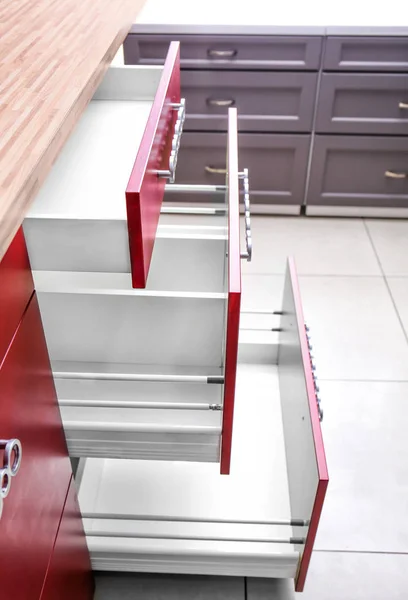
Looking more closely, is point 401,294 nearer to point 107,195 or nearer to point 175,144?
point 175,144

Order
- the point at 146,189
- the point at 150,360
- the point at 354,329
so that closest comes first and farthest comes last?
the point at 146,189
the point at 150,360
the point at 354,329

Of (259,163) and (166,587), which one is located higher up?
(259,163)

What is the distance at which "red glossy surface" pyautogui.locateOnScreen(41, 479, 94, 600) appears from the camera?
997 mm

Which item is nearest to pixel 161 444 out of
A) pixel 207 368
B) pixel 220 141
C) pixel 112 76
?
pixel 207 368

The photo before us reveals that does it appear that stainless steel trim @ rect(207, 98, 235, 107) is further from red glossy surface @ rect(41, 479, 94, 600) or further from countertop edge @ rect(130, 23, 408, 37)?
red glossy surface @ rect(41, 479, 94, 600)

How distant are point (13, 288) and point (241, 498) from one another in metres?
0.86

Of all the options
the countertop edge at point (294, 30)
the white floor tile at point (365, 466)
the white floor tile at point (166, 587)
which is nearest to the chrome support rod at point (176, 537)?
the white floor tile at point (166, 587)

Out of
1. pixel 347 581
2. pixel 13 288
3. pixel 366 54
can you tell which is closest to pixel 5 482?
pixel 13 288

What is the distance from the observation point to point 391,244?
104 inches

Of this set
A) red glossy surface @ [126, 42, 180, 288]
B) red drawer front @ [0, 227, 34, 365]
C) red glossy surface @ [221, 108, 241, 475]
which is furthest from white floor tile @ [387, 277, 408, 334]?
red drawer front @ [0, 227, 34, 365]

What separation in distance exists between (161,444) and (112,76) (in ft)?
2.51

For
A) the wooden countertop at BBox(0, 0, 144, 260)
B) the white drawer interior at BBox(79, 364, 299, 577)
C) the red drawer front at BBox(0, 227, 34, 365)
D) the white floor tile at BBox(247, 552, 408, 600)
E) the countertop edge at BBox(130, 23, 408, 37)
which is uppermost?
the wooden countertop at BBox(0, 0, 144, 260)

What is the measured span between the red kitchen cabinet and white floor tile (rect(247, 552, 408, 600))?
0.61 meters

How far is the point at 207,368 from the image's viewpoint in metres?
1.28
